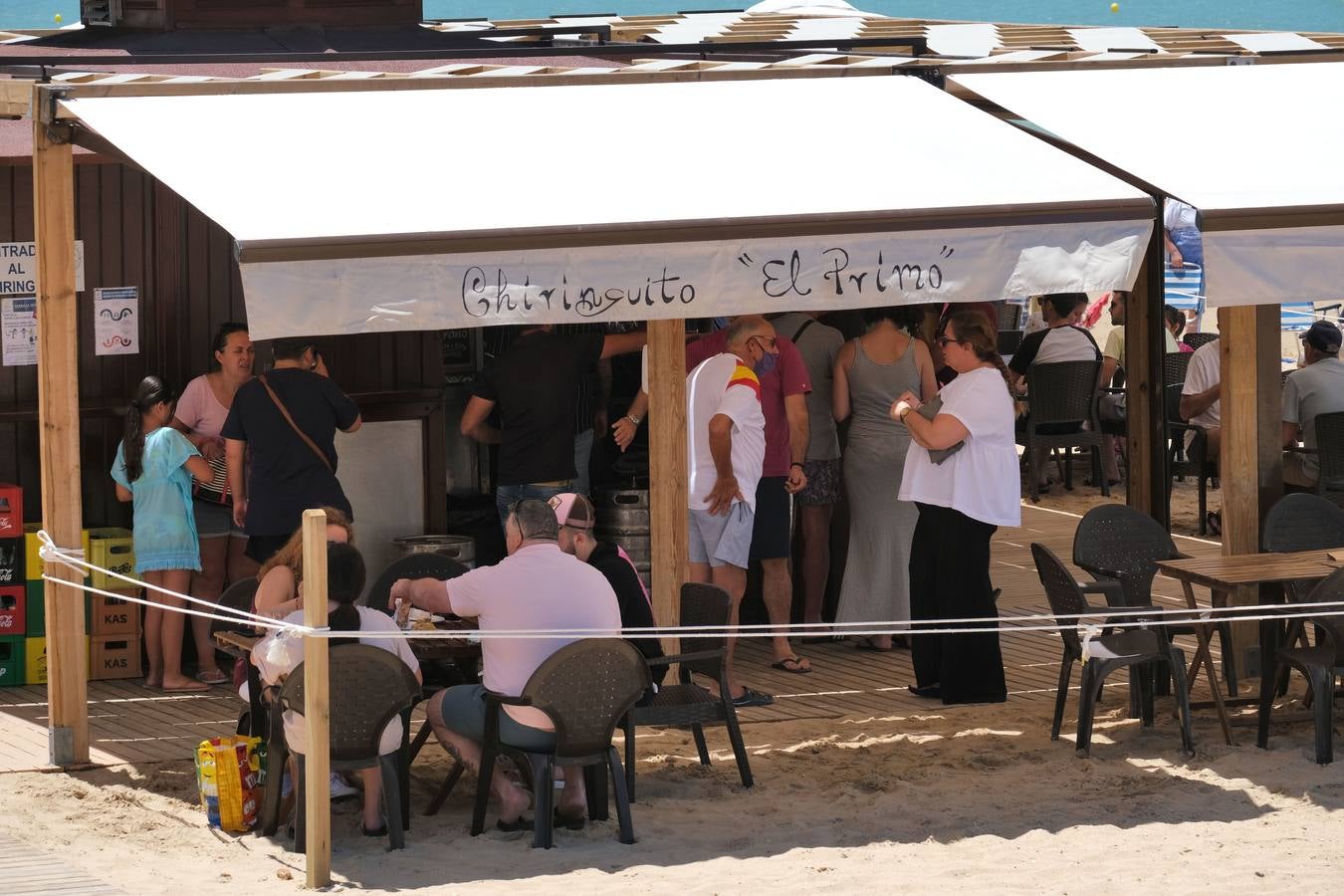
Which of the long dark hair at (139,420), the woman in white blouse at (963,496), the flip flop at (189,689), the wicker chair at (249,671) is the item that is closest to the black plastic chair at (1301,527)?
the woman in white blouse at (963,496)

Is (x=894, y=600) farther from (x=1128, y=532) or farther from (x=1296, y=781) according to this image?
(x=1296, y=781)

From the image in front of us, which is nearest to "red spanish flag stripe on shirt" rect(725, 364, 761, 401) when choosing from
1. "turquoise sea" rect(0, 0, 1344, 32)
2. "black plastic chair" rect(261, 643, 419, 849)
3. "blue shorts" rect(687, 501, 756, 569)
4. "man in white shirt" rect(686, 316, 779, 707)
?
"man in white shirt" rect(686, 316, 779, 707)

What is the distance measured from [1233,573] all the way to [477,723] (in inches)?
125

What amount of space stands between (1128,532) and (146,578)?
439 cm

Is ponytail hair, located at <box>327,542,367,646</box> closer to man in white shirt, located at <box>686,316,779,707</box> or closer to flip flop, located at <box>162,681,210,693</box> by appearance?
man in white shirt, located at <box>686,316,779,707</box>

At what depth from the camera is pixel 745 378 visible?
830cm

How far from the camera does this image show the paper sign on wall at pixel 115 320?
9117 mm

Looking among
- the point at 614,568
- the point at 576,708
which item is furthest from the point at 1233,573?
the point at 576,708

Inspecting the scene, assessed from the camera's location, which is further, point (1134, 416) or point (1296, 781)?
point (1134, 416)

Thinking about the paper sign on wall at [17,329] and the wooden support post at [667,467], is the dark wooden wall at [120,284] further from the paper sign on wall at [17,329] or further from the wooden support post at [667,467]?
the wooden support post at [667,467]

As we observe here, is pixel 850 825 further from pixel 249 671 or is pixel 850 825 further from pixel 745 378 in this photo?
pixel 745 378

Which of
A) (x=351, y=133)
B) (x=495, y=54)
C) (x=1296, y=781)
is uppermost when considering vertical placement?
(x=495, y=54)

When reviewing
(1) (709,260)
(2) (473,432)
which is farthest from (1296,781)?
(2) (473,432)

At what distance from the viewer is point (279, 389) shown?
8.16m
